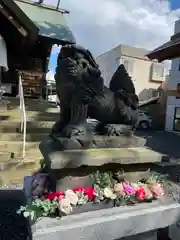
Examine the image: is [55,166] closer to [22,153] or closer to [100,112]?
[100,112]

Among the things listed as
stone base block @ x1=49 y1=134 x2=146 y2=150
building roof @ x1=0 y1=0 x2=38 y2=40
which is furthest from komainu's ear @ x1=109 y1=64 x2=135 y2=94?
building roof @ x1=0 y1=0 x2=38 y2=40

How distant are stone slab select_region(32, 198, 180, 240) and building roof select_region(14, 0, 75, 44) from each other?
5.34 meters

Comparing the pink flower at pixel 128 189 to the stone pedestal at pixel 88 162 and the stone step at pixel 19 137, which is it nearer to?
the stone pedestal at pixel 88 162

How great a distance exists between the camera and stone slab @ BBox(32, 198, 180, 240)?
144 cm

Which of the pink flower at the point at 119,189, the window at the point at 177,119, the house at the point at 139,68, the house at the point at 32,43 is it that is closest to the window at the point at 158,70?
the house at the point at 139,68

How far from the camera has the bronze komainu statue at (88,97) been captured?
1732 mm

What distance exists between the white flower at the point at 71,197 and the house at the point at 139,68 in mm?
20733

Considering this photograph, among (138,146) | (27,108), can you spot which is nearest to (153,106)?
(27,108)

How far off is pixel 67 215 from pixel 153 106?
18543 mm

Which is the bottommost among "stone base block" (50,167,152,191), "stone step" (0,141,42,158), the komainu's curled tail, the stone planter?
"stone step" (0,141,42,158)

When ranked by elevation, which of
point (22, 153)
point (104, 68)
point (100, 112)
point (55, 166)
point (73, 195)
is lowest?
point (22, 153)

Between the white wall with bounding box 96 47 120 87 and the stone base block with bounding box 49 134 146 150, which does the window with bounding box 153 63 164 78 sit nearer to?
the white wall with bounding box 96 47 120 87

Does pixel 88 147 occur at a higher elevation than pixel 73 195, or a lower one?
higher

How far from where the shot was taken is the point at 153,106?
1908 cm
